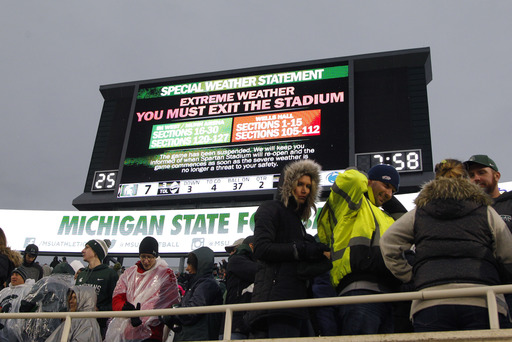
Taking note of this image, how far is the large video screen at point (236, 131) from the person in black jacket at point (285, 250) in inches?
311

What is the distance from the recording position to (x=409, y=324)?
3.10m

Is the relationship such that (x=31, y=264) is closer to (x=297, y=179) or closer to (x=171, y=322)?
(x=171, y=322)

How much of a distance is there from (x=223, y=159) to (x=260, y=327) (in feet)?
30.6

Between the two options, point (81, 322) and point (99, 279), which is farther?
point (99, 279)

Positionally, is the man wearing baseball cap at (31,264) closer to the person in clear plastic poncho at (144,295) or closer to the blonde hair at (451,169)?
the person in clear plastic poncho at (144,295)

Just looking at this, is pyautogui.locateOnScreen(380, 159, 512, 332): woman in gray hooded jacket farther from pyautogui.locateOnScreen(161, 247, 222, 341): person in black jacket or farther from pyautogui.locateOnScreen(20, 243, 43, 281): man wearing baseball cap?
pyautogui.locateOnScreen(20, 243, 43, 281): man wearing baseball cap

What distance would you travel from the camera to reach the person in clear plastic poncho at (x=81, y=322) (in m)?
4.12

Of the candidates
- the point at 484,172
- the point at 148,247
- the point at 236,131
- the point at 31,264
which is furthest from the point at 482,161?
the point at 236,131

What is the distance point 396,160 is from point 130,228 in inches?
A: 252

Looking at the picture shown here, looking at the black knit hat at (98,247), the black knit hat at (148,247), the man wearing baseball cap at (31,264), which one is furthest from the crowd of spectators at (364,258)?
the man wearing baseball cap at (31,264)

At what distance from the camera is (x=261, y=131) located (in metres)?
12.2

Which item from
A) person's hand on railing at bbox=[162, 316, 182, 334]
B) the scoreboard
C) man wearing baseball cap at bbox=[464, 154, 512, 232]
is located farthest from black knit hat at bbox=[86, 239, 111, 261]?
the scoreboard

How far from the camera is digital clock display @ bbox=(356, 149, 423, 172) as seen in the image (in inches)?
436

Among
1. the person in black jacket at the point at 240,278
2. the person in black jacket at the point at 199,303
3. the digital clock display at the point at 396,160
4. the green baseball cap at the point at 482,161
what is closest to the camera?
the green baseball cap at the point at 482,161
